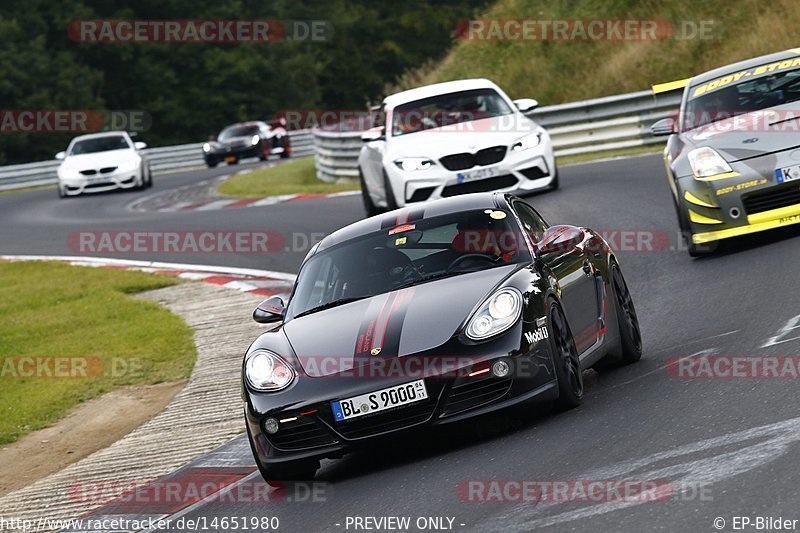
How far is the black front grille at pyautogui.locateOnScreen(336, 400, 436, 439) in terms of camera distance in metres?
6.71

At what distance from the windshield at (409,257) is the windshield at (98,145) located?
2308cm

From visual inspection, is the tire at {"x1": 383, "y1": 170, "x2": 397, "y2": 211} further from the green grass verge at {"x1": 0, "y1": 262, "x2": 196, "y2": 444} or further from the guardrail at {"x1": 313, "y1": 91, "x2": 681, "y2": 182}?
the guardrail at {"x1": 313, "y1": 91, "x2": 681, "y2": 182}

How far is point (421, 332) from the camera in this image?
6.90 meters

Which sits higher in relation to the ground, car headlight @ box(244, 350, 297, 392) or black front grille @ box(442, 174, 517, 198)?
car headlight @ box(244, 350, 297, 392)

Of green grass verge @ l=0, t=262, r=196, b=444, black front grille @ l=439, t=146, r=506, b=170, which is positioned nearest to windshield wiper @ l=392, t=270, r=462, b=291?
green grass verge @ l=0, t=262, r=196, b=444

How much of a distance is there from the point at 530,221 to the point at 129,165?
882 inches

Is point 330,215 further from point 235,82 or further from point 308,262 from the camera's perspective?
point 235,82

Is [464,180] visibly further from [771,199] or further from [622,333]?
[622,333]

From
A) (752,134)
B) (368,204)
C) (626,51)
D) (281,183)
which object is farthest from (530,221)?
(626,51)

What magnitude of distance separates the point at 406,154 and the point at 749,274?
253 inches

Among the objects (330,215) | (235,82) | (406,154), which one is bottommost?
(235,82)

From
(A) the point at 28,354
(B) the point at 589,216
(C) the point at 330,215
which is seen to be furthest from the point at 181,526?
(C) the point at 330,215

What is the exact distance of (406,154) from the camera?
53.6 feet

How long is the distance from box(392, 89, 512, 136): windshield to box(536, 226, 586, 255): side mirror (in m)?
8.85
